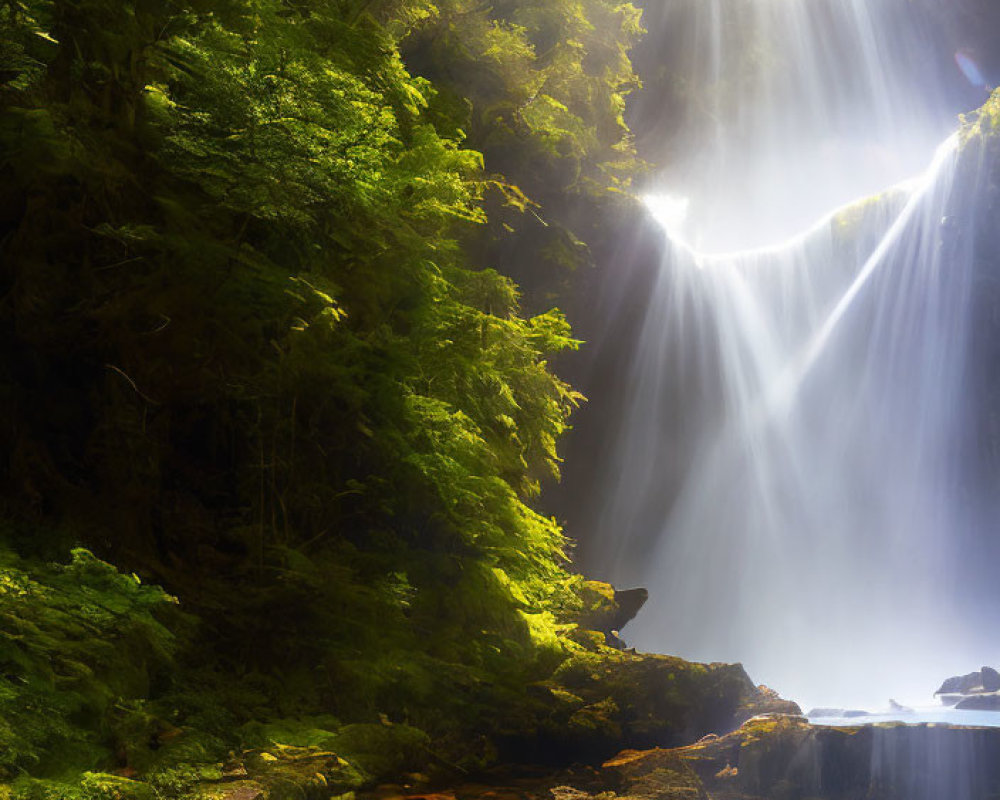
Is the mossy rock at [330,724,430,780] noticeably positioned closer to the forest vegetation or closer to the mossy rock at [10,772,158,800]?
the forest vegetation

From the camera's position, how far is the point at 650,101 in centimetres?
2370

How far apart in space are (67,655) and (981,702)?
39022 mm

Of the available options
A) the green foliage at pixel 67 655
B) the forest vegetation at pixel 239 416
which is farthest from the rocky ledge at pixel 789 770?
the green foliage at pixel 67 655

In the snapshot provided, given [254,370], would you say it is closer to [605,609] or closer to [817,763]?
[817,763]

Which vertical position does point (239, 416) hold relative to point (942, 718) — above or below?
above

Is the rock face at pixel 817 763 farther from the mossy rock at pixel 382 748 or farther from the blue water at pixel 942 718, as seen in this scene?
the blue water at pixel 942 718

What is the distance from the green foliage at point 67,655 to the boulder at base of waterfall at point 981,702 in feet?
125

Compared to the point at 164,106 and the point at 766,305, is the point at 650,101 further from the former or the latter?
the point at 164,106

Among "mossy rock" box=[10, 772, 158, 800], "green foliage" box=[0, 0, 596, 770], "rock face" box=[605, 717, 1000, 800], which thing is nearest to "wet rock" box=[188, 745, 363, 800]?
"green foliage" box=[0, 0, 596, 770]

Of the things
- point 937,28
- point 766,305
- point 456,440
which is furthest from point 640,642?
point 937,28

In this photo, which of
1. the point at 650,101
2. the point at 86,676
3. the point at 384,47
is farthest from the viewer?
the point at 650,101

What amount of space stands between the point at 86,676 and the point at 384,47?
4.64 m

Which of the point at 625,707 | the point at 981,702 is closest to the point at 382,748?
the point at 625,707

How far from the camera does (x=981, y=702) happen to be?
96.3 feet
